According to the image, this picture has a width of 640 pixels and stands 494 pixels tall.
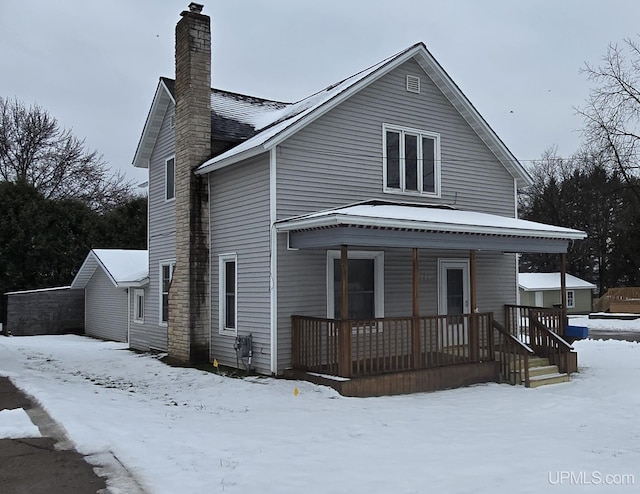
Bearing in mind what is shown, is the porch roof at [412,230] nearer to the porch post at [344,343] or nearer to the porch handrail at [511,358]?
the porch post at [344,343]

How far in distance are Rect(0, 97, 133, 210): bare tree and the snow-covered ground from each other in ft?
82.4

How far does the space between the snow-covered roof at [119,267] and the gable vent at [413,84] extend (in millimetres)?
8954

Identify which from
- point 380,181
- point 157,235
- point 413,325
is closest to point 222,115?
point 157,235

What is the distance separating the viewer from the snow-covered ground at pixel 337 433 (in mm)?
5824

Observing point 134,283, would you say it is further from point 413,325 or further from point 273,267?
point 413,325

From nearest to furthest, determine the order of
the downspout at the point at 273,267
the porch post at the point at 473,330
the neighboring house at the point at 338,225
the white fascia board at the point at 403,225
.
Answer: the white fascia board at the point at 403,225
the neighboring house at the point at 338,225
the downspout at the point at 273,267
the porch post at the point at 473,330

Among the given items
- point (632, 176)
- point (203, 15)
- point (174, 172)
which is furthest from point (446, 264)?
point (632, 176)

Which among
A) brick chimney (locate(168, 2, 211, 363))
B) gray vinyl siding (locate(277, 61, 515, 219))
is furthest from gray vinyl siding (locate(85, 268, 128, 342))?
gray vinyl siding (locate(277, 61, 515, 219))

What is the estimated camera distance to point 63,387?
10367mm

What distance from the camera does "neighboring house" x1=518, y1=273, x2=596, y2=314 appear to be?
3672 centimetres

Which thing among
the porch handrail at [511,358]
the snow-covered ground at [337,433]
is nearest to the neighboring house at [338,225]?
the porch handrail at [511,358]

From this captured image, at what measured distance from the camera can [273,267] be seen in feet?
38.1

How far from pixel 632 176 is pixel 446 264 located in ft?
91.0

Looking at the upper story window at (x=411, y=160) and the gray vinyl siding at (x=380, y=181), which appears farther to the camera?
the upper story window at (x=411, y=160)
